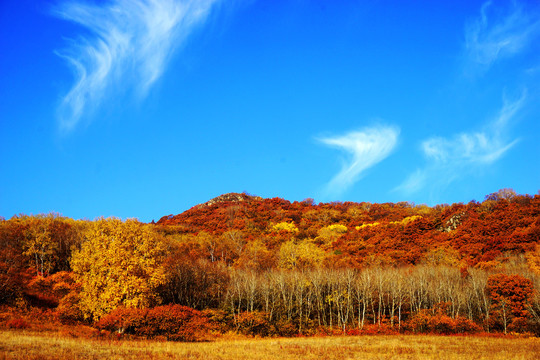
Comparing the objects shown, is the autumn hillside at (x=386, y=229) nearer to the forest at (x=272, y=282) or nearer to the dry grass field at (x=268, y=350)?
the forest at (x=272, y=282)

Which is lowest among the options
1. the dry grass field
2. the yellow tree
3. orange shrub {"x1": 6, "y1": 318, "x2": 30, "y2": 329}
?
the dry grass field

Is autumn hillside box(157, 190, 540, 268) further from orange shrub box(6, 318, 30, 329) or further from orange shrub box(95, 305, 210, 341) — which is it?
orange shrub box(6, 318, 30, 329)

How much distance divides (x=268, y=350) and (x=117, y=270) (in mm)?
20327

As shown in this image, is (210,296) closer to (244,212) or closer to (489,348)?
(489,348)

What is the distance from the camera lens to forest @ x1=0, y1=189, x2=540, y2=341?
4594 cm

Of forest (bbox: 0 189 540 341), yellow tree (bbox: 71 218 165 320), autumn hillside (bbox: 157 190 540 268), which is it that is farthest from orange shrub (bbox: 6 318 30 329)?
autumn hillside (bbox: 157 190 540 268)

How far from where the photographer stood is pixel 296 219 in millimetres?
163375

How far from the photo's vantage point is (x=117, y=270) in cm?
4538

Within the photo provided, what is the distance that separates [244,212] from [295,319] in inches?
4369

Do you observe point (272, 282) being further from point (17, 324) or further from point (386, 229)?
point (386, 229)

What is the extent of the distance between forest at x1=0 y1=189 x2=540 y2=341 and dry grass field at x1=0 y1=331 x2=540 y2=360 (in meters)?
8.74

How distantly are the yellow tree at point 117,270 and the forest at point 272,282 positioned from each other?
15 cm

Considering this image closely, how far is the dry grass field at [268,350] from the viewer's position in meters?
27.1

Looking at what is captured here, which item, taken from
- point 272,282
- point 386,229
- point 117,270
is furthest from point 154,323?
point 386,229
